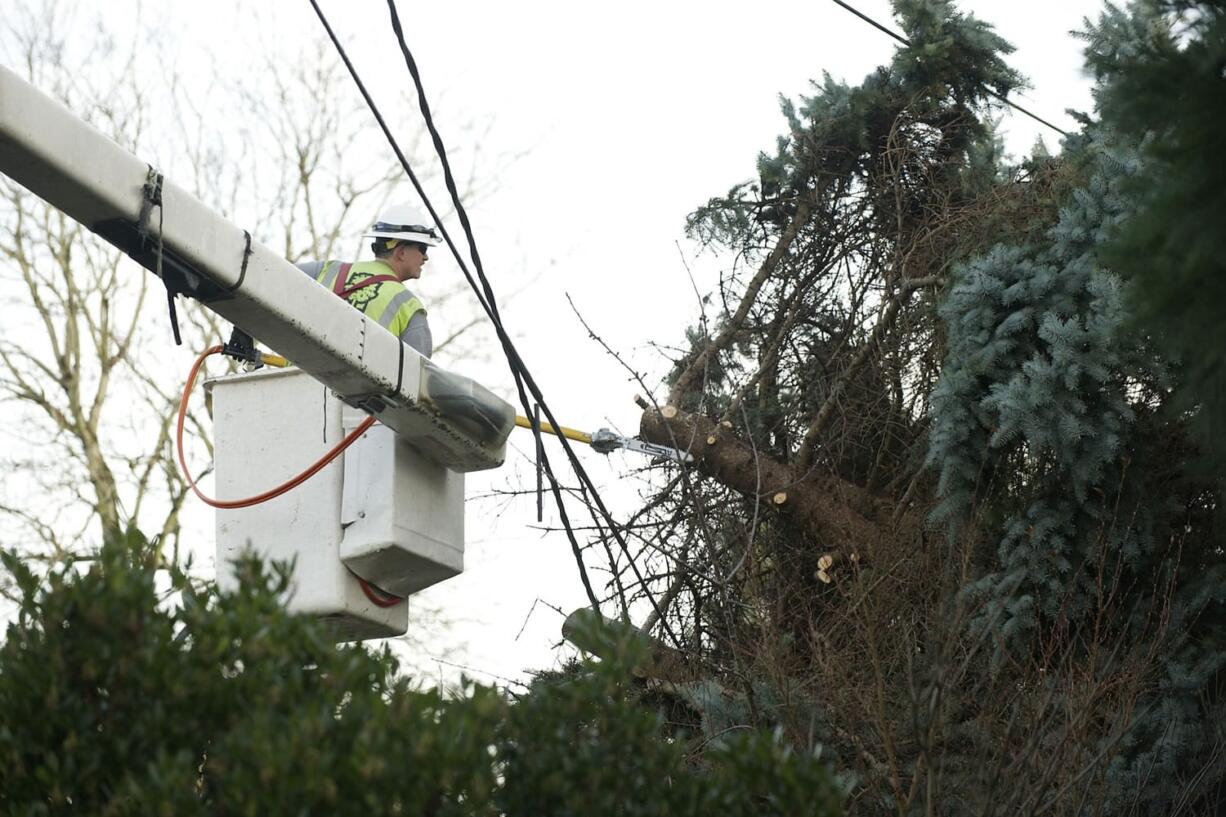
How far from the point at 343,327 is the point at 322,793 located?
246cm

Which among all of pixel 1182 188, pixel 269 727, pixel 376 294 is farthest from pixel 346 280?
pixel 1182 188

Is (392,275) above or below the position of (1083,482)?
above

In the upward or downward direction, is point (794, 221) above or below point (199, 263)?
above

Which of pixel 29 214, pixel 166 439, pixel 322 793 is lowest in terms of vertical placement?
pixel 322 793

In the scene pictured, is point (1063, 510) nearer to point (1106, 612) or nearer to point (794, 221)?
point (1106, 612)

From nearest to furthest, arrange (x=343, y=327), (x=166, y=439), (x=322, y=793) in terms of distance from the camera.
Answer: (x=322, y=793) < (x=343, y=327) < (x=166, y=439)

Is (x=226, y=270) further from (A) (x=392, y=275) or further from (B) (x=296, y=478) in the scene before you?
(A) (x=392, y=275)

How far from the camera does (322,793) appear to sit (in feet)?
9.34

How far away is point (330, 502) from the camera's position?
5609 millimetres

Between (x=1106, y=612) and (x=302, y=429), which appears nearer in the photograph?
(x=302, y=429)

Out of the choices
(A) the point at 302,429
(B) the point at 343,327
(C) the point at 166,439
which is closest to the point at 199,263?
(B) the point at 343,327

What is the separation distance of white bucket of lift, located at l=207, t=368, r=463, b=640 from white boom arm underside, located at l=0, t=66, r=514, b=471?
0.58 feet

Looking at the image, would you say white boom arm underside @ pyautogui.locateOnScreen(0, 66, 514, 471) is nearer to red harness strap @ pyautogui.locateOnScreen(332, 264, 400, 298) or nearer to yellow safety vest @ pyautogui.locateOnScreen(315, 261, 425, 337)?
yellow safety vest @ pyautogui.locateOnScreen(315, 261, 425, 337)

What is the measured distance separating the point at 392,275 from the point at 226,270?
1531 mm
